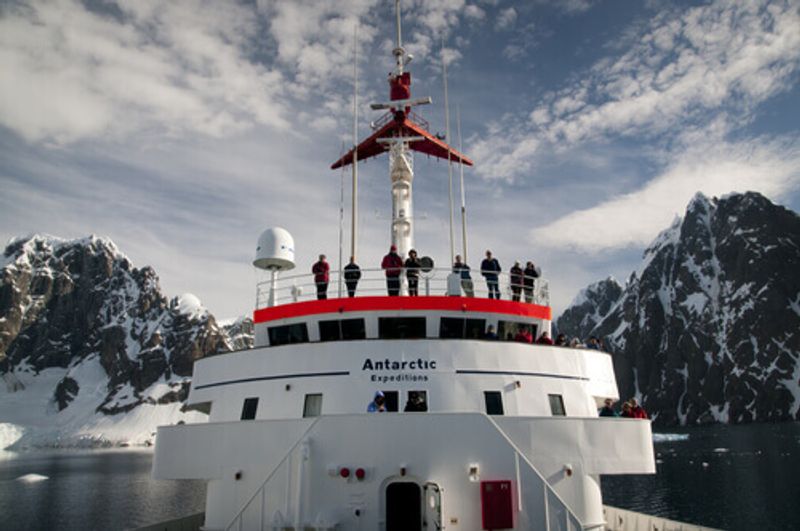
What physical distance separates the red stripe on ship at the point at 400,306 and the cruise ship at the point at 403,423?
35mm

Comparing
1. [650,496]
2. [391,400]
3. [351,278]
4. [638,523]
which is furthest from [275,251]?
[650,496]

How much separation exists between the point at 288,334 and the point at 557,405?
6.95 meters

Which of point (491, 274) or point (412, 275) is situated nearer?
point (412, 275)

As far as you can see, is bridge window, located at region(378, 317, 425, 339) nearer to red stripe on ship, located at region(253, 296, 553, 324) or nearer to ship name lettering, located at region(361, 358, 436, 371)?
red stripe on ship, located at region(253, 296, 553, 324)

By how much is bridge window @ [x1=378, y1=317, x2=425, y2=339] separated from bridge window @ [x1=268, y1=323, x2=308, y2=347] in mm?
2089

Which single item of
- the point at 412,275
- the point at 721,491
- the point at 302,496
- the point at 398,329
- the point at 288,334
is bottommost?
the point at 721,491

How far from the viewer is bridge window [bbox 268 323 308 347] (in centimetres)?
1496

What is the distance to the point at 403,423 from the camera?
10297 millimetres

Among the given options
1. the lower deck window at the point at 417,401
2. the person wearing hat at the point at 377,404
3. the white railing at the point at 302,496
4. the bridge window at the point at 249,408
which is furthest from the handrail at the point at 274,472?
the bridge window at the point at 249,408

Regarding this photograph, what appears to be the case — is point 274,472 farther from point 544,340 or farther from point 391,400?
point 544,340

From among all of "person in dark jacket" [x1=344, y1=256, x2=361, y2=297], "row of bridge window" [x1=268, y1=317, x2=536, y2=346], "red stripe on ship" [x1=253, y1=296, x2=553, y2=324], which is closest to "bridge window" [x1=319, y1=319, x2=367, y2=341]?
"row of bridge window" [x1=268, y1=317, x2=536, y2=346]

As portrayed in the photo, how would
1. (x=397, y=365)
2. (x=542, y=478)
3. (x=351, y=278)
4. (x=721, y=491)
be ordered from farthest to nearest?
(x=721, y=491)
(x=351, y=278)
(x=397, y=365)
(x=542, y=478)

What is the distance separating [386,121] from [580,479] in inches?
584

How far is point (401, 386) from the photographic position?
1236 centimetres
